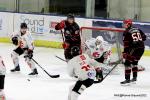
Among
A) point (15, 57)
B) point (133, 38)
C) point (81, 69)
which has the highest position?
point (133, 38)

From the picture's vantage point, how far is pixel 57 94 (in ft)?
24.4

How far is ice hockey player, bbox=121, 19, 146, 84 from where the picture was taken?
808 cm

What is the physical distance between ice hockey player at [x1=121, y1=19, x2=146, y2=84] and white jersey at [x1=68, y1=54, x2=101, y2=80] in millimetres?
2220

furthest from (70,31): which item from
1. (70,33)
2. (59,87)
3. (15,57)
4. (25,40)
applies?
(15,57)

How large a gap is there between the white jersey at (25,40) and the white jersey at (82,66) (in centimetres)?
279

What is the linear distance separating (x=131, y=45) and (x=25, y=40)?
1893mm

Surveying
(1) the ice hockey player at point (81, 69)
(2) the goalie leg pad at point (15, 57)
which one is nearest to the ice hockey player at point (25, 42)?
(2) the goalie leg pad at point (15, 57)

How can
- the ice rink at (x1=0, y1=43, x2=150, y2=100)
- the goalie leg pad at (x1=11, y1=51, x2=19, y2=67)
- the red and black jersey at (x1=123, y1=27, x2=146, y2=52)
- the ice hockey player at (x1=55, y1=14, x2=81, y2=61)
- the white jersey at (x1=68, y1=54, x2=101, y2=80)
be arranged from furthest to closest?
the goalie leg pad at (x1=11, y1=51, x2=19, y2=67) → the ice hockey player at (x1=55, y1=14, x2=81, y2=61) → the red and black jersey at (x1=123, y1=27, x2=146, y2=52) → the ice rink at (x1=0, y1=43, x2=150, y2=100) → the white jersey at (x1=68, y1=54, x2=101, y2=80)

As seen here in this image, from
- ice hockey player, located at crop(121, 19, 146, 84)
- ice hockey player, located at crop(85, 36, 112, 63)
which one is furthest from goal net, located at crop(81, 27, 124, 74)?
ice hockey player, located at crop(85, 36, 112, 63)

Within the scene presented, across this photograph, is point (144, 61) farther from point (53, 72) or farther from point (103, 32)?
point (53, 72)

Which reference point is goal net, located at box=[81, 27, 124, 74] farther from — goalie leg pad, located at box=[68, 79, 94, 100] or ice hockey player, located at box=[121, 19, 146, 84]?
goalie leg pad, located at box=[68, 79, 94, 100]

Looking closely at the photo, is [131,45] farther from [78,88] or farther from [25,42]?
[78,88]

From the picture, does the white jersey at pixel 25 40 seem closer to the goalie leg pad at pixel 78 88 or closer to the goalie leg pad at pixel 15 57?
the goalie leg pad at pixel 15 57

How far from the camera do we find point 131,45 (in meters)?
8.16
